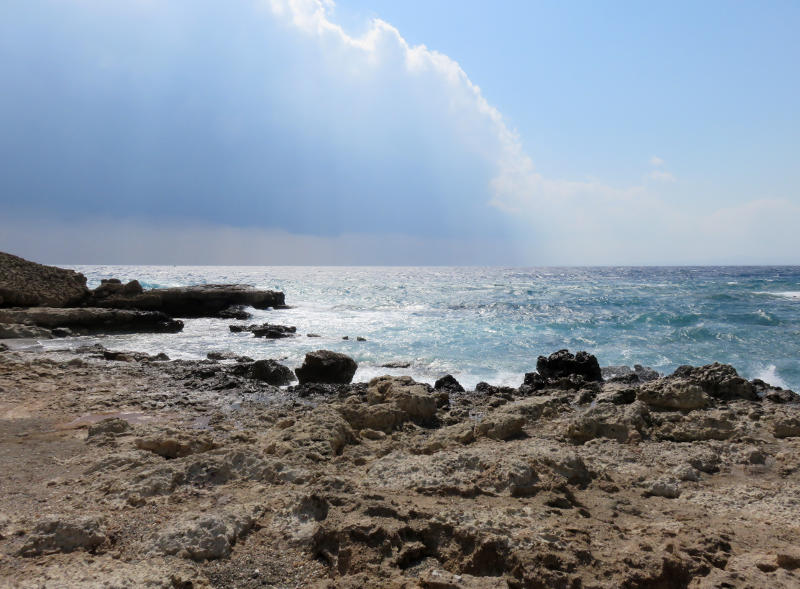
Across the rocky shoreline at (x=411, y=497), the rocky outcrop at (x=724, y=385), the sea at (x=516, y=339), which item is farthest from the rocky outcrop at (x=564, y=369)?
the rocky shoreline at (x=411, y=497)

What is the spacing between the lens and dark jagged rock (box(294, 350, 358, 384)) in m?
10.9

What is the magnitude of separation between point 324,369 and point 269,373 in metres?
1.41

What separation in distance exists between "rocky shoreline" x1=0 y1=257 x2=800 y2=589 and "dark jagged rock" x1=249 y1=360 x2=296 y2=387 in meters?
3.74

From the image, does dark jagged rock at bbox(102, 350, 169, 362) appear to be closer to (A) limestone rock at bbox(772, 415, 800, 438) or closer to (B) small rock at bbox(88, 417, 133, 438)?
(B) small rock at bbox(88, 417, 133, 438)

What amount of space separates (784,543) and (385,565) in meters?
2.63

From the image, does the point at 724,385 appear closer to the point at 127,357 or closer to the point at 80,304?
the point at 127,357

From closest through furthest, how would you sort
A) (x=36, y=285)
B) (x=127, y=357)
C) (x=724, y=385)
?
1. (x=724, y=385)
2. (x=127, y=357)
3. (x=36, y=285)

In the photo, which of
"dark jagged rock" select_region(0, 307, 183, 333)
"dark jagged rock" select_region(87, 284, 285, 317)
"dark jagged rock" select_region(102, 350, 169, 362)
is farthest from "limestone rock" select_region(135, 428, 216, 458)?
"dark jagged rock" select_region(87, 284, 285, 317)

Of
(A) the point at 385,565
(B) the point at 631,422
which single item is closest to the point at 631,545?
(A) the point at 385,565

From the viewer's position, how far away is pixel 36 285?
22406mm

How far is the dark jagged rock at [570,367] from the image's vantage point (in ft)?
37.3

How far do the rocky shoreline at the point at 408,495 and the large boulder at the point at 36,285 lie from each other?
18.5m

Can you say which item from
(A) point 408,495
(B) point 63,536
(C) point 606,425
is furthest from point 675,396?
(B) point 63,536

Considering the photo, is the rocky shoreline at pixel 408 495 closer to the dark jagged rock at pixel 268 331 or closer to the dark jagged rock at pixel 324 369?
the dark jagged rock at pixel 324 369
